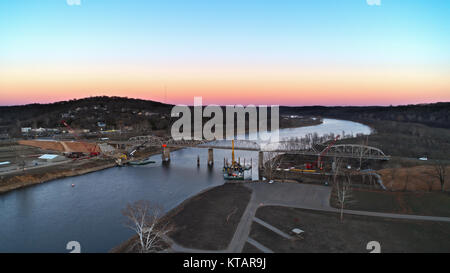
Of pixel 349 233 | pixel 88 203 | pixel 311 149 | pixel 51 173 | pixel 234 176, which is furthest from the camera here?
pixel 311 149

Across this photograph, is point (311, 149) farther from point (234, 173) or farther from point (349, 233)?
point (349, 233)

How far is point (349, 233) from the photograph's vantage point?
17516 mm

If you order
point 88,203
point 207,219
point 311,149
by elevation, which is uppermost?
point 311,149

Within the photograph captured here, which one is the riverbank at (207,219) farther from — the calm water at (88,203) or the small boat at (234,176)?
the small boat at (234,176)

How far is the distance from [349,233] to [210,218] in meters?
10.1

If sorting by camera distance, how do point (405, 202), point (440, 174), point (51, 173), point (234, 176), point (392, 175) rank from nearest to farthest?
point (405, 202) → point (440, 174) → point (392, 175) → point (234, 176) → point (51, 173)

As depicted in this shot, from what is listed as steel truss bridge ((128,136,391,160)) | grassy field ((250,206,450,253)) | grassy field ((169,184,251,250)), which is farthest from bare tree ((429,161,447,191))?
grassy field ((169,184,251,250))

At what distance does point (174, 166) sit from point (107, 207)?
22.9 metres

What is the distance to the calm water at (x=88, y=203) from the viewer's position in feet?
63.6

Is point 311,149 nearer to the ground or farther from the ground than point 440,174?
nearer to the ground

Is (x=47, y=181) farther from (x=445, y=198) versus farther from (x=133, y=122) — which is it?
(x=133, y=122)

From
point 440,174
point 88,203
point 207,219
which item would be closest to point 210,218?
point 207,219

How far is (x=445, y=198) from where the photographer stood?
2284 centimetres
